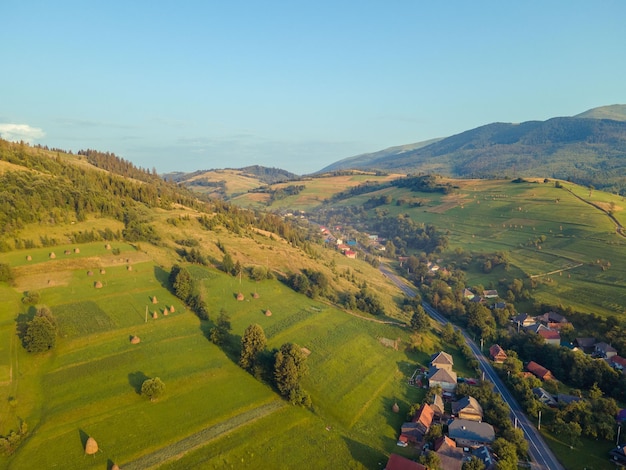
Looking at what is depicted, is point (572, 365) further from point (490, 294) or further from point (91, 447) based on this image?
point (91, 447)

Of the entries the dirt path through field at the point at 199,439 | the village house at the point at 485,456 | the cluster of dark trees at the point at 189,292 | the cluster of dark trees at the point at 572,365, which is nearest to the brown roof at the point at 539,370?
the cluster of dark trees at the point at 572,365

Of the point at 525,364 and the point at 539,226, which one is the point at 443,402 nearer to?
the point at 525,364

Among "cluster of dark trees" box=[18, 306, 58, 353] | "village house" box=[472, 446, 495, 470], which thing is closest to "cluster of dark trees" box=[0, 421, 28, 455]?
"cluster of dark trees" box=[18, 306, 58, 353]

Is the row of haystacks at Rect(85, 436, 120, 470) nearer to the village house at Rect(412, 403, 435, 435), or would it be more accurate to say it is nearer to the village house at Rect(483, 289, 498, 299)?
the village house at Rect(412, 403, 435, 435)

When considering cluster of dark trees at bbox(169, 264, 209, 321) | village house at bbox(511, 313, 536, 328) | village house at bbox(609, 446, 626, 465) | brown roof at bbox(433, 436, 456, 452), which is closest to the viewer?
brown roof at bbox(433, 436, 456, 452)

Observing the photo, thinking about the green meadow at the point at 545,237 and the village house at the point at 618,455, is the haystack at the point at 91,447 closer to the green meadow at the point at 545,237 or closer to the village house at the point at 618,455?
the village house at the point at 618,455

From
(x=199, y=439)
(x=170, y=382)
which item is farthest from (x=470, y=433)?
(x=170, y=382)
